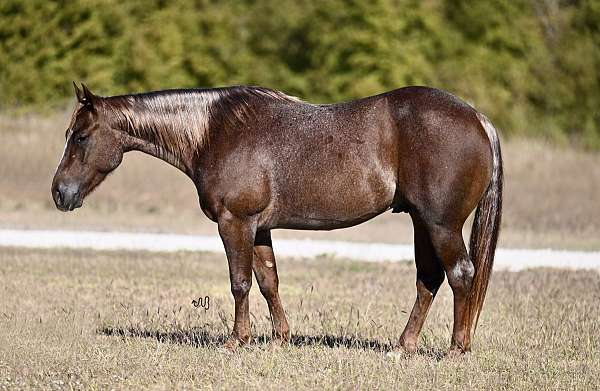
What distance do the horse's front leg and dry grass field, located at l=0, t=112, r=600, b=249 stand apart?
37.5 feet

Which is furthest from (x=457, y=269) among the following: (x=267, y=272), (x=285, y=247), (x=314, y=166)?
(x=285, y=247)

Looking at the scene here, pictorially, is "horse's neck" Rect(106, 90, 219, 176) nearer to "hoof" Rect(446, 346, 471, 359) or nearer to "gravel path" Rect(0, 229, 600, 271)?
"hoof" Rect(446, 346, 471, 359)

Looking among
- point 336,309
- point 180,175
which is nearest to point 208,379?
point 336,309

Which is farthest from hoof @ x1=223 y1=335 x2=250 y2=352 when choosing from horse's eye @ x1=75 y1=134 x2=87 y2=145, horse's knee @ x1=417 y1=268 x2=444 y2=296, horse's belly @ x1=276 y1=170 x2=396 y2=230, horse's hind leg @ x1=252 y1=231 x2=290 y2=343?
horse's eye @ x1=75 y1=134 x2=87 y2=145

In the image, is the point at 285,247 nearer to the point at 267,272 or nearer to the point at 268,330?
the point at 268,330

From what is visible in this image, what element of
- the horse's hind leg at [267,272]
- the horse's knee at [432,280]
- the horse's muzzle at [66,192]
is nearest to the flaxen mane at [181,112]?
the horse's muzzle at [66,192]

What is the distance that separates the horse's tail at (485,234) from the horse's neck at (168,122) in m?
2.39

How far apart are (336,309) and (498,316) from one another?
173cm

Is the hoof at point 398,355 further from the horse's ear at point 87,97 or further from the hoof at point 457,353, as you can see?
the horse's ear at point 87,97

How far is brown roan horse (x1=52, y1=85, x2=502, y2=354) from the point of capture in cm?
847

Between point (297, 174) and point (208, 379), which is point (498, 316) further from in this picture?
point (208, 379)

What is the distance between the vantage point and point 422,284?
896 centimetres

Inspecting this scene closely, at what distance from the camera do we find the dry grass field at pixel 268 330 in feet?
25.3

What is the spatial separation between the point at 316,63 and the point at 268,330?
31.5m
